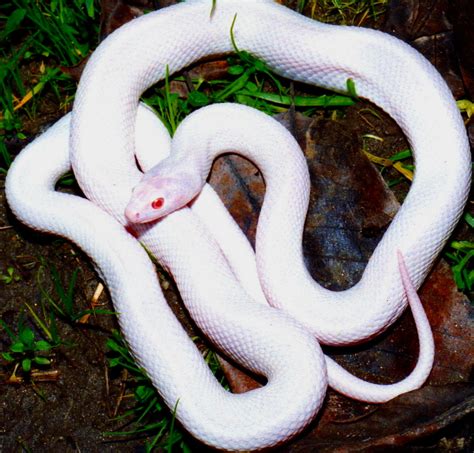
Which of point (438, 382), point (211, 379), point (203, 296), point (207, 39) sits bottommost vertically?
point (438, 382)

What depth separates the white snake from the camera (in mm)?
4270

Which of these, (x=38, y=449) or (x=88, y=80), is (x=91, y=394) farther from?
(x=88, y=80)

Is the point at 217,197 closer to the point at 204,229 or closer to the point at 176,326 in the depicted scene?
the point at 204,229

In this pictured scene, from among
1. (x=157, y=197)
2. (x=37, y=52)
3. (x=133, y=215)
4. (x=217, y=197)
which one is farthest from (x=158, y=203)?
(x=37, y=52)

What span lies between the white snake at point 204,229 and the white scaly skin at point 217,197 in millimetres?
95

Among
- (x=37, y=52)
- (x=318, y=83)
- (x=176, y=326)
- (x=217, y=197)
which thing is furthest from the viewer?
(x=37, y=52)

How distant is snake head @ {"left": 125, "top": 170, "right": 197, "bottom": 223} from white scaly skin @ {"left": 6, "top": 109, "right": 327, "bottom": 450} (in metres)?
0.11

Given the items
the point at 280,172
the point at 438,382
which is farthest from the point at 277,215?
the point at 438,382

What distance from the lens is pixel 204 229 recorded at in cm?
469

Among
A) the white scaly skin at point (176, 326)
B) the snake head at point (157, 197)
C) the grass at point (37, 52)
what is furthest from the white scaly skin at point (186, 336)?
the grass at point (37, 52)

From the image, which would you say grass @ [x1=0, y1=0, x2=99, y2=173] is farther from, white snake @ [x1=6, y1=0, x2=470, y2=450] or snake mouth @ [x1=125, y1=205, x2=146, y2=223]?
snake mouth @ [x1=125, y1=205, x2=146, y2=223]

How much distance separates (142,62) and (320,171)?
1.31 metres

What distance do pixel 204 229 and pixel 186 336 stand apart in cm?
65

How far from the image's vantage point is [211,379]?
439 centimetres
